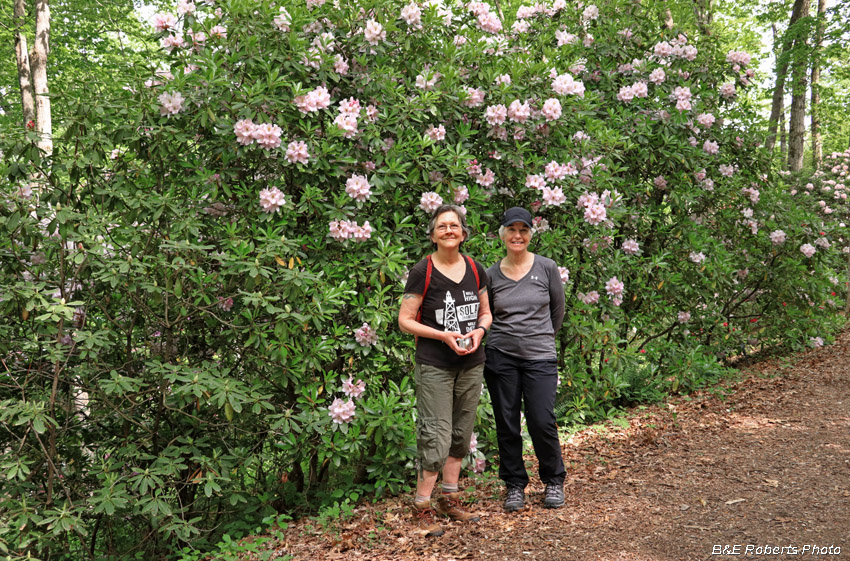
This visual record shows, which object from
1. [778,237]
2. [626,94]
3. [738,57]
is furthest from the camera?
[778,237]

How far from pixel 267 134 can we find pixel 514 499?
268 centimetres

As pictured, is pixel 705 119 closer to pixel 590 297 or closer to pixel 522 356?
pixel 590 297

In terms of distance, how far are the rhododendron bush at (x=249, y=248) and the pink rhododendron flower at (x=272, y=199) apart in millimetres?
15

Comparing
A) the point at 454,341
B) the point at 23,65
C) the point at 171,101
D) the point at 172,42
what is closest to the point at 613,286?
the point at 454,341

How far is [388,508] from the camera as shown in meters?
4.09

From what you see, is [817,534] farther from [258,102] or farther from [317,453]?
[258,102]

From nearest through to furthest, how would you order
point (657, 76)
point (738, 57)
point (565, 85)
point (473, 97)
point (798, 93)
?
point (473, 97), point (565, 85), point (657, 76), point (738, 57), point (798, 93)

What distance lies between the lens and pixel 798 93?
10.6 meters

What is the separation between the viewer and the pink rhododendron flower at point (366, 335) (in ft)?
13.9

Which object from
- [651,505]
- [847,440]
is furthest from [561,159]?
[847,440]

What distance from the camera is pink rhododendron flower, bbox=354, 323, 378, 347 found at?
4.23 m

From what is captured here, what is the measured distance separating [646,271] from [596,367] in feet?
3.46

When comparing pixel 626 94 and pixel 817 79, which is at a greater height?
pixel 817 79

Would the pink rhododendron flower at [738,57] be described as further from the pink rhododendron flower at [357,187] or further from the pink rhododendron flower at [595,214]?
the pink rhododendron flower at [357,187]
